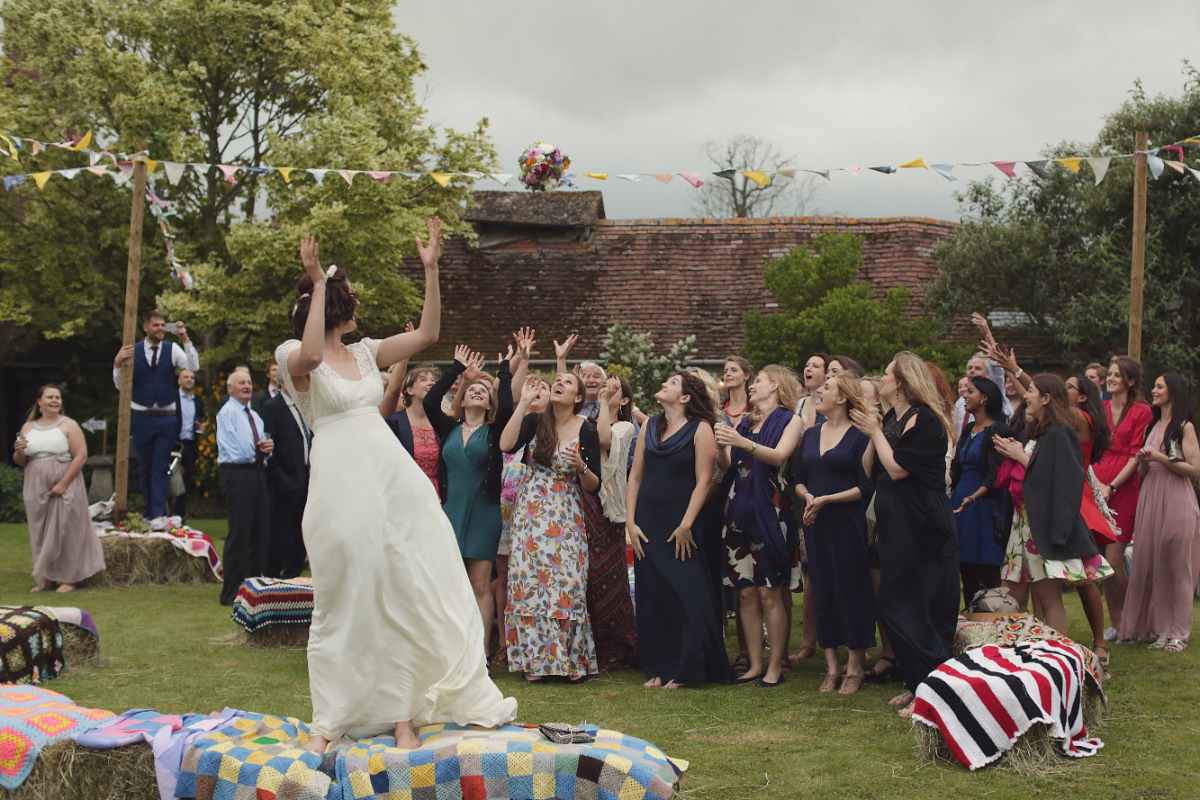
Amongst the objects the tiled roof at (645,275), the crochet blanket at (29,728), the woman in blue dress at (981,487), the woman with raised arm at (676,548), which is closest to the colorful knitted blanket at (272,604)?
the woman with raised arm at (676,548)

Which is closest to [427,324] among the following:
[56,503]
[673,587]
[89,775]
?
[89,775]

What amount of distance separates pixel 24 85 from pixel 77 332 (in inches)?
181

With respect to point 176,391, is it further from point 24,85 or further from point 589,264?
point 589,264

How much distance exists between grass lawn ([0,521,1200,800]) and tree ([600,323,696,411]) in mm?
13224

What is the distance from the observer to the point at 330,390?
209 inches

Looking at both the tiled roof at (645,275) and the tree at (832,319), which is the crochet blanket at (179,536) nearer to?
the tree at (832,319)

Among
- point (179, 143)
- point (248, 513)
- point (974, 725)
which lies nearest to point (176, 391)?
point (248, 513)

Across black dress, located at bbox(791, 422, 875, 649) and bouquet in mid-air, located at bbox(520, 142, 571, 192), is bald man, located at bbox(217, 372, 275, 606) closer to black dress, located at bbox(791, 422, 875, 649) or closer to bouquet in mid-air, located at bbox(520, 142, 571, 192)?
bouquet in mid-air, located at bbox(520, 142, 571, 192)

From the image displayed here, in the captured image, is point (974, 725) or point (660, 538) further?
point (660, 538)

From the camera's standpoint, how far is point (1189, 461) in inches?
358

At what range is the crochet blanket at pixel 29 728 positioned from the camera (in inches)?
206

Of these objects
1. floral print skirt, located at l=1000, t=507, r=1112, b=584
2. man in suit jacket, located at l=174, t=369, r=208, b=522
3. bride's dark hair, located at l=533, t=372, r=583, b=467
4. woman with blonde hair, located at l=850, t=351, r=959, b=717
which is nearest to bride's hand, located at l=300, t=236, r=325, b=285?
bride's dark hair, located at l=533, t=372, r=583, b=467

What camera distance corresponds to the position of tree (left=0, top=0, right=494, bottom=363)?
21.8 m

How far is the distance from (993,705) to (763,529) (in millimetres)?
2430
